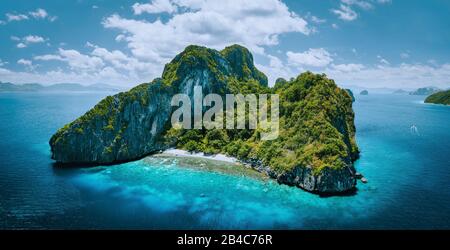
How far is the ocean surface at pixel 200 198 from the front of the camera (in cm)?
4162

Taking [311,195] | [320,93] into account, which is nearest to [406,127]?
[320,93]

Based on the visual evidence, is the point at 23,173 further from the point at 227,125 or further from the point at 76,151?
the point at 227,125

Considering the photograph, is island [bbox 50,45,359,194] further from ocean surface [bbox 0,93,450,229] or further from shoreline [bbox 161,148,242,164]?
ocean surface [bbox 0,93,450,229]

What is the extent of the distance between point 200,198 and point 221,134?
31.1m

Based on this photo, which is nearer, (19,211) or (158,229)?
(158,229)

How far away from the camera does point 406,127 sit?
124188 millimetres

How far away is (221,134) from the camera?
79562mm
